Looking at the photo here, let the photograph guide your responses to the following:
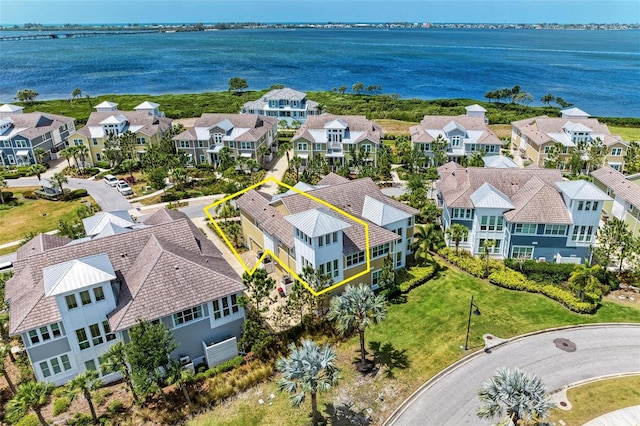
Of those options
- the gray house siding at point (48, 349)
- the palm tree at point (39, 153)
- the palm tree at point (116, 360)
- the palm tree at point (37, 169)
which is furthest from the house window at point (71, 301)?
the palm tree at point (39, 153)

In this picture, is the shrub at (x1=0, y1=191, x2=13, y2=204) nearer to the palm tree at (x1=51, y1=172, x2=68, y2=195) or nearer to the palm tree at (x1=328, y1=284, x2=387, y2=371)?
the palm tree at (x1=51, y1=172, x2=68, y2=195)

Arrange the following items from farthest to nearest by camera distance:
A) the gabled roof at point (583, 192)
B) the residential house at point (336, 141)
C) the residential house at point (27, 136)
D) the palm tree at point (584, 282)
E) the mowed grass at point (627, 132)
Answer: the mowed grass at point (627, 132)
the residential house at point (27, 136)
the residential house at point (336, 141)
the gabled roof at point (583, 192)
the palm tree at point (584, 282)

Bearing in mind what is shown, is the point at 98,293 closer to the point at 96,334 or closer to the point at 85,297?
the point at 85,297

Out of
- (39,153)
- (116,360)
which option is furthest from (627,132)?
(39,153)

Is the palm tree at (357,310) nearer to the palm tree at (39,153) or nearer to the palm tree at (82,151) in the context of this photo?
the palm tree at (82,151)

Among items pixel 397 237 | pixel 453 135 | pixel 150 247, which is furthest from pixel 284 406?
pixel 453 135

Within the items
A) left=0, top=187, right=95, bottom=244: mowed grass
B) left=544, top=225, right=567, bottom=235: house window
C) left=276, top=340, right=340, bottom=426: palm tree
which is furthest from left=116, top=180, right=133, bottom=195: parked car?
left=544, top=225, right=567, bottom=235: house window
